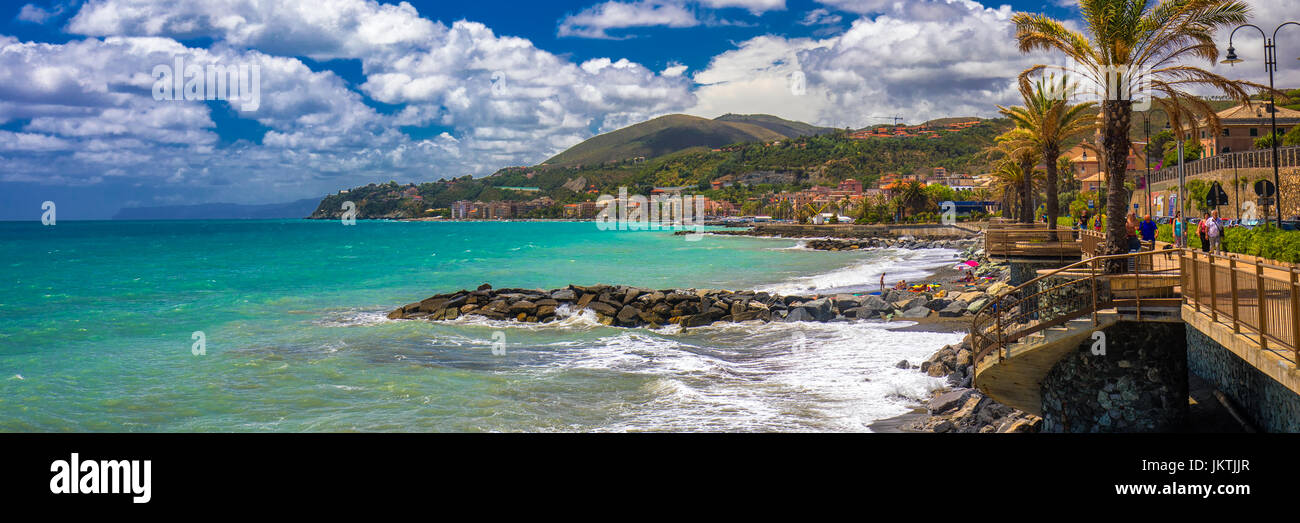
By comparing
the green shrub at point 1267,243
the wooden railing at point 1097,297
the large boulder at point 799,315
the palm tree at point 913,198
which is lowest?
the large boulder at point 799,315

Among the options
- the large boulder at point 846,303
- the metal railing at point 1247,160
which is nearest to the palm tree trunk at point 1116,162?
the large boulder at point 846,303

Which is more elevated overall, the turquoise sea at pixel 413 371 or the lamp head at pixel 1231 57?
the lamp head at pixel 1231 57

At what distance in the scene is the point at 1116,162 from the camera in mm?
14836

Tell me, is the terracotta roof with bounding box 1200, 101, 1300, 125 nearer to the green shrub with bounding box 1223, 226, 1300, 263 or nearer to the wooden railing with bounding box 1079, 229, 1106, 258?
the green shrub with bounding box 1223, 226, 1300, 263

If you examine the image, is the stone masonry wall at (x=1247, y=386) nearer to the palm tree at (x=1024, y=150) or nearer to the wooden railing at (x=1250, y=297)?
the wooden railing at (x=1250, y=297)

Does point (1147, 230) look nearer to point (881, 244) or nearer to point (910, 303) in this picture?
point (910, 303)

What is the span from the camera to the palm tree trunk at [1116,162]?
14.6 metres

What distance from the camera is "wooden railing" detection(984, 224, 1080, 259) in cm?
2078

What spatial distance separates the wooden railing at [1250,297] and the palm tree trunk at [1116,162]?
191 inches

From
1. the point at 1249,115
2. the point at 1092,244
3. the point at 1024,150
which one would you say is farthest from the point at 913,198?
the point at 1092,244
